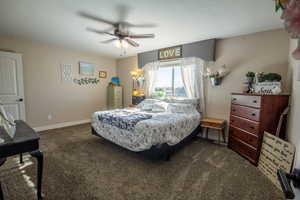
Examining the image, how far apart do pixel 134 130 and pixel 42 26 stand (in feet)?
8.64

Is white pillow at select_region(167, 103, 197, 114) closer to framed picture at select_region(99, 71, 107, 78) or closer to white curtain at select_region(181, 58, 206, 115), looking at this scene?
white curtain at select_region(181, 58, 206, 115)

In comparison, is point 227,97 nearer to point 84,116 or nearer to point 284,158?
point 284,158

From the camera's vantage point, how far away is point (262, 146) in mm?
2186

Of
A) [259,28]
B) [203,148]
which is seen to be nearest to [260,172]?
[203,148]

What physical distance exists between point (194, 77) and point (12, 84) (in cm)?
443

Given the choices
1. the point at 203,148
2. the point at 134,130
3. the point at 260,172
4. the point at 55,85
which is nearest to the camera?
the point at 260,172

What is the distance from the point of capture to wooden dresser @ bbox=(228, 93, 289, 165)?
2164mm

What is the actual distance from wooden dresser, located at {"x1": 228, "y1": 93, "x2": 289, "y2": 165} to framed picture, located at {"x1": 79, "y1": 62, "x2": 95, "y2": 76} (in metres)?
4.36

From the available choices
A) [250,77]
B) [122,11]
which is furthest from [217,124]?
[122,11]

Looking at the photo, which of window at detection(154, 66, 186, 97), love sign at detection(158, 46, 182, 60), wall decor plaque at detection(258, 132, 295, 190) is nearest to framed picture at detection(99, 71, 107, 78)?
window at detection(154, 66, 186, 97)

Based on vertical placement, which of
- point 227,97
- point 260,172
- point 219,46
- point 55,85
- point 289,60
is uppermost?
point 219,46

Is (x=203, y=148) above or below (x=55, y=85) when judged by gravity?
below

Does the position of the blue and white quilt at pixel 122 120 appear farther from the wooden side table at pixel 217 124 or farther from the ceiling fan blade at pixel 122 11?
the ceiling fan blade at pixel 122 11

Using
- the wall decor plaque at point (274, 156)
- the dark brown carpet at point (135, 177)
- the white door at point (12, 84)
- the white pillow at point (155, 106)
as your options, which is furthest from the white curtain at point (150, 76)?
the white door at point (12, 84)
